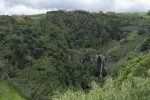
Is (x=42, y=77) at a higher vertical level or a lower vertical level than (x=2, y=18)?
lower

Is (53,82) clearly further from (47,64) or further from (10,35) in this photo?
(10,35)

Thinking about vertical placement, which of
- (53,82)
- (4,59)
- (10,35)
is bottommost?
(53,82)

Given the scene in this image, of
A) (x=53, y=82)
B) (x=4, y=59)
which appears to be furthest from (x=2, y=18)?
(x=53, y=82)

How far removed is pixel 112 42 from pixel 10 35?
53787 mm

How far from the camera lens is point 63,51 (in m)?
90.6

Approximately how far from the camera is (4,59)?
226 feet

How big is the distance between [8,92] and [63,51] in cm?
3676

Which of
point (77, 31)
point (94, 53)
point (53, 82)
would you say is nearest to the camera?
point (53, 82)

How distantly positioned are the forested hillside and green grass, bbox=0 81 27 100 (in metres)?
1.28

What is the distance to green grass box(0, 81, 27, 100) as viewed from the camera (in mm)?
55188

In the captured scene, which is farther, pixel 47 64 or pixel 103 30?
pixel 103 30

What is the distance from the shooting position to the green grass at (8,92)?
55.2m

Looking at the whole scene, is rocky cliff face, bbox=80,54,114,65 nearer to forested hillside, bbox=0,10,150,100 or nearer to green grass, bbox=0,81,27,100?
forested hillside, bbox=0,10,150,100

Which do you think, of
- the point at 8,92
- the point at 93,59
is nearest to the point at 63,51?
the point at 93,59
